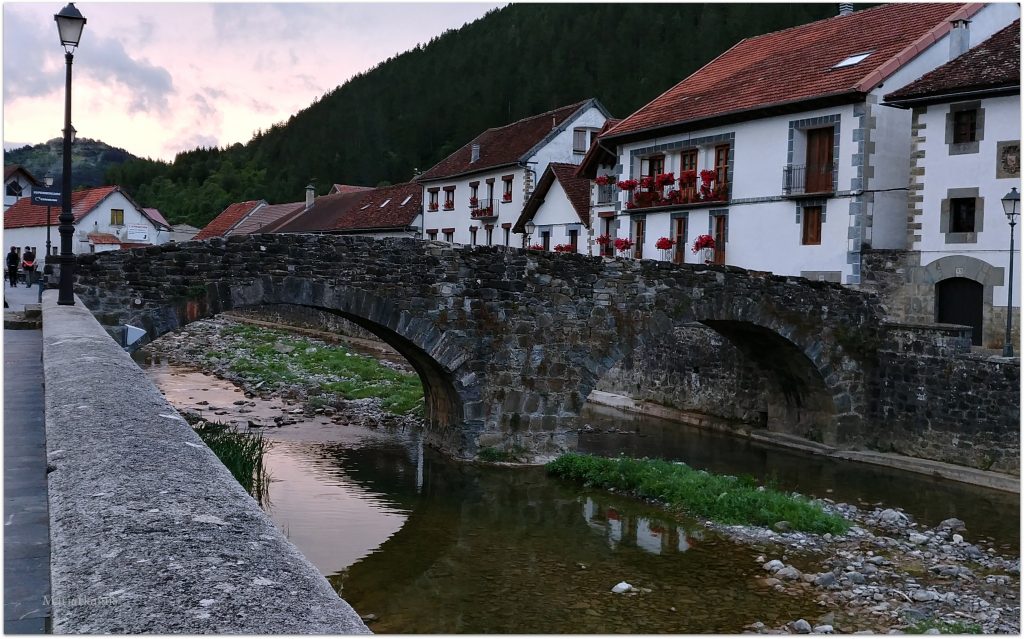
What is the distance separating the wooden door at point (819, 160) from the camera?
20.0 meters

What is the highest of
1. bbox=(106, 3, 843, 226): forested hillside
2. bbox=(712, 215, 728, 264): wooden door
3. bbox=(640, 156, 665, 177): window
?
bbox=(106, 3, 843, 226): forested hillside

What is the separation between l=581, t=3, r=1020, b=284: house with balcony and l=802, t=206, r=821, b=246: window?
2 centimetres

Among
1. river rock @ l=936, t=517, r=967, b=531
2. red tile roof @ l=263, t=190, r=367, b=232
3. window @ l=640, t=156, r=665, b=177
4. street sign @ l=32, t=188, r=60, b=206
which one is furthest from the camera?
red tile roof @ l=263, t=190, r=367, b=232

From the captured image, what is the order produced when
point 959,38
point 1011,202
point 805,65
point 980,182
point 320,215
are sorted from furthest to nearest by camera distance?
1. point 320,215
2. point 805,65
3. point 959,38
4. point 980,182
5. point 1011,202

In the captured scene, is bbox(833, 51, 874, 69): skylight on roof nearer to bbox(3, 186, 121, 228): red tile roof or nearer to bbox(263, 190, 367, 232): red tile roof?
bbox(263, 190, 367, 232): red tile roof

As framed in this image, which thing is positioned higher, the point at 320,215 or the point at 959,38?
the point at 959,38

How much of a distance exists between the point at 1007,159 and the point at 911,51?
3.66m

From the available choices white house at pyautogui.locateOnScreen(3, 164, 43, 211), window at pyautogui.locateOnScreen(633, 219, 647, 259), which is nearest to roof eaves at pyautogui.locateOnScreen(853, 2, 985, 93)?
window at pyautogui.locateOnScreen(633, 219, 647, 259)

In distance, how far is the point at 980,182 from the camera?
1747cm

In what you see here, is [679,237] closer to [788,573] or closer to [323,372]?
[323,372]

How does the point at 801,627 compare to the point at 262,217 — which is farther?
the point at 262,217

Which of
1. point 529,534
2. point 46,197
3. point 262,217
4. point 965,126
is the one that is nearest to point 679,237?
point 965,126

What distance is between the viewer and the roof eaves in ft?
62.0

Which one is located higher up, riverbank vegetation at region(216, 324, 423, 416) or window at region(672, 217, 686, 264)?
window at region(672, 217, 686, 264)
